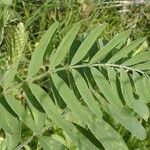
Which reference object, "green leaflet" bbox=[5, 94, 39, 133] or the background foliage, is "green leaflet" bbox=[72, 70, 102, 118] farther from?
"green leaflet" bbox=[5, 94, 39, 133]

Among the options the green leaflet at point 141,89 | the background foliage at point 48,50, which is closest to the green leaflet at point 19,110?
the background foliage at point 48,50

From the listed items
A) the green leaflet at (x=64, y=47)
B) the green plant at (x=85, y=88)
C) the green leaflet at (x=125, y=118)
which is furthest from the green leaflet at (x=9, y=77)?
the green leaflet at (x=125, y=118)

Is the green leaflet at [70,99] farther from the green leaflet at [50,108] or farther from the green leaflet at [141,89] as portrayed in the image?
the green leaflet at [141,89]

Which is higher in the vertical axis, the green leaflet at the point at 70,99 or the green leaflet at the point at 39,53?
the green leaflet at the point at 39,53

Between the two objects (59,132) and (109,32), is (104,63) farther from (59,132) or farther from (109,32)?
(109,32)

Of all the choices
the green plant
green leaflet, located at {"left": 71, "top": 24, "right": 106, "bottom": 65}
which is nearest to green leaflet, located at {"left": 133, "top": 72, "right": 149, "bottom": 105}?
the green plant

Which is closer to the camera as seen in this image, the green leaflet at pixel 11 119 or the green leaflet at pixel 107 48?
the green leaflet at pixel 11 119

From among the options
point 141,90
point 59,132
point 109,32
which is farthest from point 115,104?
point 109,32
